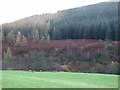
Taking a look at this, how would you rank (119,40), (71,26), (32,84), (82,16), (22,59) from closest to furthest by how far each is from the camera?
(32,84), (22,59), (119,40), (71,26), (82,16)

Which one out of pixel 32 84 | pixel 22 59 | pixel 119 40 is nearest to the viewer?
pixel 32 84

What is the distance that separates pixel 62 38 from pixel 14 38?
6073 millimetres

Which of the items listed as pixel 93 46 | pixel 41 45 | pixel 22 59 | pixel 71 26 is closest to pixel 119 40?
pixel 93 46

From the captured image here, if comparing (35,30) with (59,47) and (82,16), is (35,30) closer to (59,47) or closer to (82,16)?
(59,47)

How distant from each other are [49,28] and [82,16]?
10273 millimetres

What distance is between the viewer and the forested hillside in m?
35.9

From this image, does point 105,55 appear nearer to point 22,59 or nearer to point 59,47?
point 59,47

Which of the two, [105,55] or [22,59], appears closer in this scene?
[22,59]

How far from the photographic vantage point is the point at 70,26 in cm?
3931

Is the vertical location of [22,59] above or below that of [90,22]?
below

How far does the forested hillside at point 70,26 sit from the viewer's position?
3594 centimetres

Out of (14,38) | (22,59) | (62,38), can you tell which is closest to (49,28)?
(62,38)

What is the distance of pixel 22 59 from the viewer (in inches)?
1259

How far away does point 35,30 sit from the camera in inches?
1416
